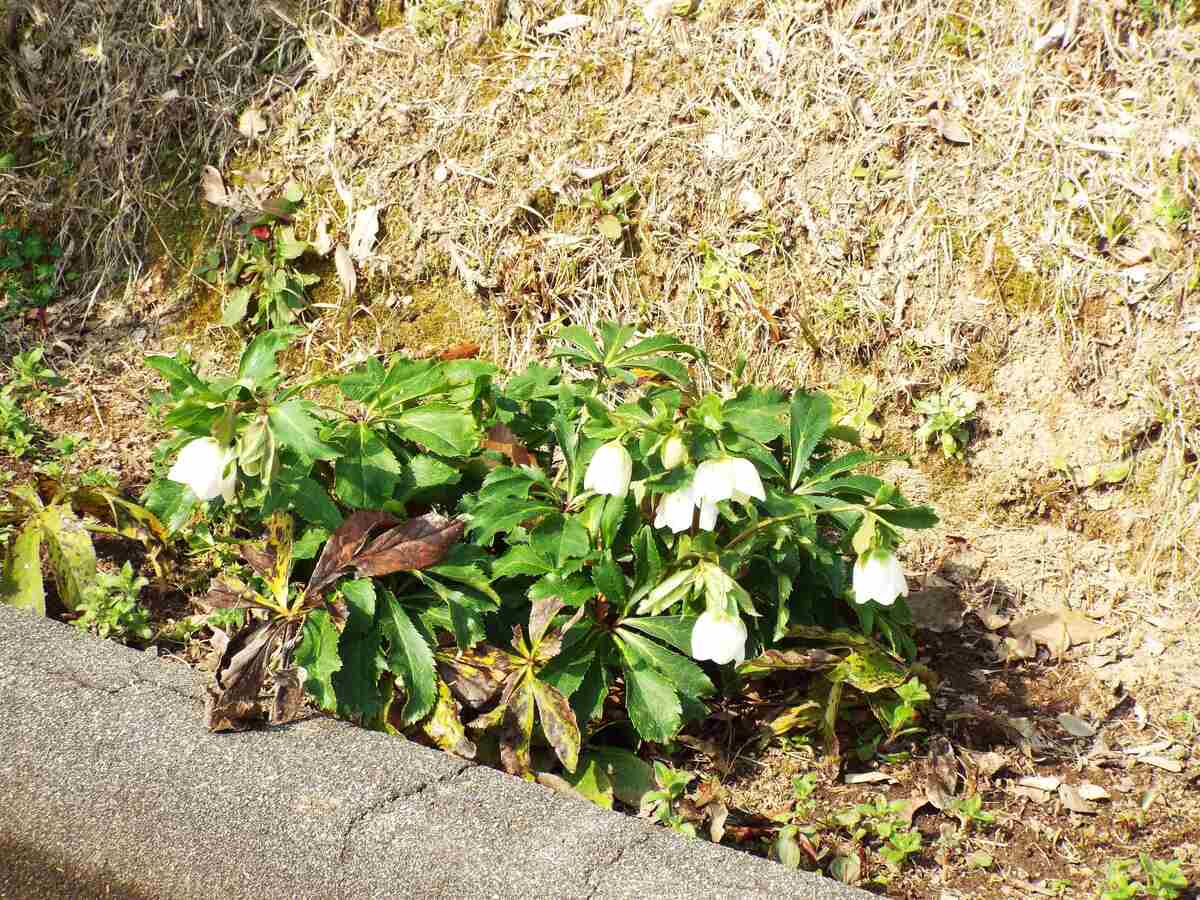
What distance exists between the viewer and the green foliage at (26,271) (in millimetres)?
3832

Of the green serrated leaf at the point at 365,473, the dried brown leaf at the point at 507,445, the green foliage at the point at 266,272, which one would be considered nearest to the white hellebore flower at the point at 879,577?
the dried brown leaf at the point at 507,445

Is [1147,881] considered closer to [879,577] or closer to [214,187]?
[879,577]

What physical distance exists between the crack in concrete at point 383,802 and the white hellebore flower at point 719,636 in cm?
50

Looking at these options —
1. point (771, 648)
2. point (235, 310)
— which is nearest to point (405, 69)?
point (235, 310)

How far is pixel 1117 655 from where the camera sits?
2.56 meters

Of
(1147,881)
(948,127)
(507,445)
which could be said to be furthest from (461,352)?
(1147,881)

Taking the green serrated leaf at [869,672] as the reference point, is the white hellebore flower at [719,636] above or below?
above

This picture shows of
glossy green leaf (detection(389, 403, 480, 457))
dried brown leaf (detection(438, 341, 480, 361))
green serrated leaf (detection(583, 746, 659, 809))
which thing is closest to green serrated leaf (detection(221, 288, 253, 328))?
dried brown leaf (detection(438, 341, 480, 361))

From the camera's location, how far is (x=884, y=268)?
120 inches

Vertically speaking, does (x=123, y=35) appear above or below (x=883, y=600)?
above

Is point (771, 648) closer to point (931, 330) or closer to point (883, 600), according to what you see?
point (883, 600)

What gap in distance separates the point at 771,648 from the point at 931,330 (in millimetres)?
1114

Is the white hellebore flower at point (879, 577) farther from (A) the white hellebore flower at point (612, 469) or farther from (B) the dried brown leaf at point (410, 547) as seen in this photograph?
(B) the dried brown leaf at point (410, 547)

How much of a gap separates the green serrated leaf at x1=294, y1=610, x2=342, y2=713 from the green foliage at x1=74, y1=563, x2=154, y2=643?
673 mm
